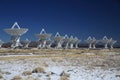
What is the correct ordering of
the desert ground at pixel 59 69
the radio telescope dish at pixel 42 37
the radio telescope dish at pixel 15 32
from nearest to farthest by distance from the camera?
1. the desert ground at pixel 59 69
2. the radio telescope dish at pixel 15 32
3. the radio telescope dish at pixel 42 37

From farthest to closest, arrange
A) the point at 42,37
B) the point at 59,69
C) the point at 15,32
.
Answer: the point at 42,37 < the point at 15,32 < the point at 59,69

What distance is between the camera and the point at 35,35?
431 feet

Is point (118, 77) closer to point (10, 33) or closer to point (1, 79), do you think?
point (1, 79)

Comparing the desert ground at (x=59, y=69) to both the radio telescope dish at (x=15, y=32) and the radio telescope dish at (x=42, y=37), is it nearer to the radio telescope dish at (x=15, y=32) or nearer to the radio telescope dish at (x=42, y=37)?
the radio telescope dish at (x=15, y=32)

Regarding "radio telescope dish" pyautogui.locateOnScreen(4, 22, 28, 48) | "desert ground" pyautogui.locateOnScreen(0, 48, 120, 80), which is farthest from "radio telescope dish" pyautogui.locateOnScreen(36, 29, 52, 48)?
"desert ground" pyautogui.locateOnScreen(0, 48, 120, 80)

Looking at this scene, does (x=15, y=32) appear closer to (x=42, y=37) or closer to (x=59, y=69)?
(x=42, y=37)

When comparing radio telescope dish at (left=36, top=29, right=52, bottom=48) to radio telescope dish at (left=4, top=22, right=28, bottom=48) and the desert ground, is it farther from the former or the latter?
the desert ground

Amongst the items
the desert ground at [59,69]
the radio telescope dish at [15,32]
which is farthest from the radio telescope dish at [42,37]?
the desert ground at [59,69]

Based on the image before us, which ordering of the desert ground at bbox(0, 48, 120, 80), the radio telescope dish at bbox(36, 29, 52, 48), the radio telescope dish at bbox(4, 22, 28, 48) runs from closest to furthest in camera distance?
the desert ground at bbox(0, 48, 120, 80), the radio telescope dish at bbox(4, 22, 28, 48), the radio telescope dish at bbox(36, 29, 52, 48)

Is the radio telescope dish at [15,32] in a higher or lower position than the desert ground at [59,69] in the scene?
higher

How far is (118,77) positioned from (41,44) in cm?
12255

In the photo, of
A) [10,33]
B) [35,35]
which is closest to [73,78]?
[10,33]

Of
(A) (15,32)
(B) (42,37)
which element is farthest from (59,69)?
(B) (42,37)

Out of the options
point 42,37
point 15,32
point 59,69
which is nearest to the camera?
point 59,69
